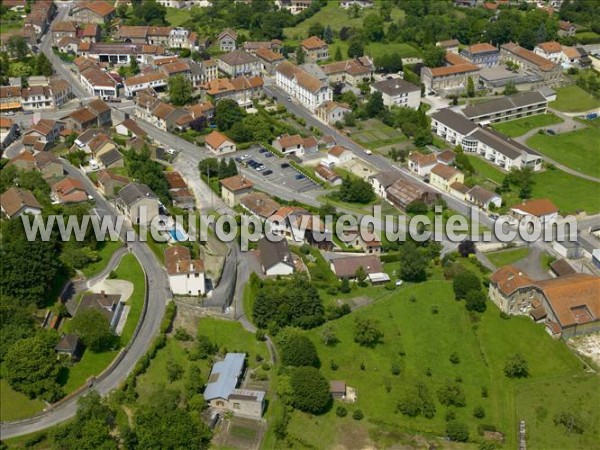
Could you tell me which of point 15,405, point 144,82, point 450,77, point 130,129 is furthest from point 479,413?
point 144,82

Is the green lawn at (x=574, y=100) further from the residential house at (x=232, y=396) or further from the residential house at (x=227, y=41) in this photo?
the residential house at (x=232, y=396)

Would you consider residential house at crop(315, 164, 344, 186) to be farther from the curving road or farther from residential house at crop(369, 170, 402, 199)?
the curving road

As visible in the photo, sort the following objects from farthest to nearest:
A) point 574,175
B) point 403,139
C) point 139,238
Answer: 1. point 403,139
2. point 574,175
3. point 139,238

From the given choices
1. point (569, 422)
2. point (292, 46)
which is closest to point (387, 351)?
point (569, 422)

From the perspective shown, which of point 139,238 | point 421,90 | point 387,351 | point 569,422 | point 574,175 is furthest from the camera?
point 421,90

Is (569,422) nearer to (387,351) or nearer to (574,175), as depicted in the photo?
(387,351)

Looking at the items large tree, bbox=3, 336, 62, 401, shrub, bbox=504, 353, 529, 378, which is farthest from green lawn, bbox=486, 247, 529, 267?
large tree, bbox=3, 336, 62, 401

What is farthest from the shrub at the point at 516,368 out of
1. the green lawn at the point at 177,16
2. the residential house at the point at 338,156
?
the green lawn at the point at 177,16
